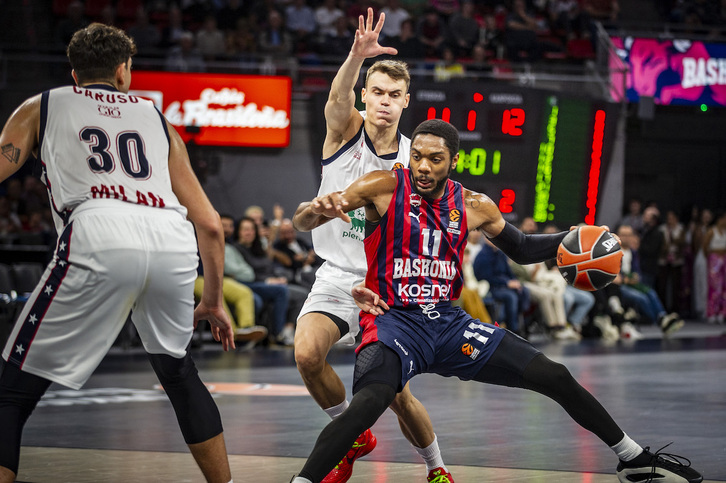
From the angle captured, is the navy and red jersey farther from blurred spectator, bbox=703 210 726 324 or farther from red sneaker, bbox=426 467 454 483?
blurred spectator, bbox=703 210 726 324

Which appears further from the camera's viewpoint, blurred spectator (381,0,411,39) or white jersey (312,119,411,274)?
blurred spectator (381,0,411,39)

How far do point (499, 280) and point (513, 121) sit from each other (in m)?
2.39

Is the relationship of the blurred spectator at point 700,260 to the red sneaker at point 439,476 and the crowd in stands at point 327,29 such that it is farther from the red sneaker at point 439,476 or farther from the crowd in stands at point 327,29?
the red sneaker at point 439,476

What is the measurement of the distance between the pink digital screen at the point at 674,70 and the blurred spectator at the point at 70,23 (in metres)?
9.18

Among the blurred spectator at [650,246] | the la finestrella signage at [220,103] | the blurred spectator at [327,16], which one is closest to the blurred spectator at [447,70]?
the la finestrella signage at [220,103]

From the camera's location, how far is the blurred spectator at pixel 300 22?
57.6 ft

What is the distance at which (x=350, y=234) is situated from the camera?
5.51 m

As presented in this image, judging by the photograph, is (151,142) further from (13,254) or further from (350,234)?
(13,254)

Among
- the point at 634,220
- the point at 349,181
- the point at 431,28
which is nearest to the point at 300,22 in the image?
the point at 431,28

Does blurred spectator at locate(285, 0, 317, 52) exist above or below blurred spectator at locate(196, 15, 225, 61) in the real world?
above

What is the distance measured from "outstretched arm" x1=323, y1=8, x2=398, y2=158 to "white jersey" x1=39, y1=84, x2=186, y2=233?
4.98 ft

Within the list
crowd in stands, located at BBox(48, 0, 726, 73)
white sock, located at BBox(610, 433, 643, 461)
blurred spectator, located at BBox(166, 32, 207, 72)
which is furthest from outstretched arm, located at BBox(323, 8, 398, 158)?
blurred spectator, located at BBox(166, 32, 207, 72)

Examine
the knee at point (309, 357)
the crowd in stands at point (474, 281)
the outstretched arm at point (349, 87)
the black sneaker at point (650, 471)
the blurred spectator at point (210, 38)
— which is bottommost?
the crowd in stands at point (474, 281)

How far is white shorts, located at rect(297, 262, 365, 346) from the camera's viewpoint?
5309 mm
